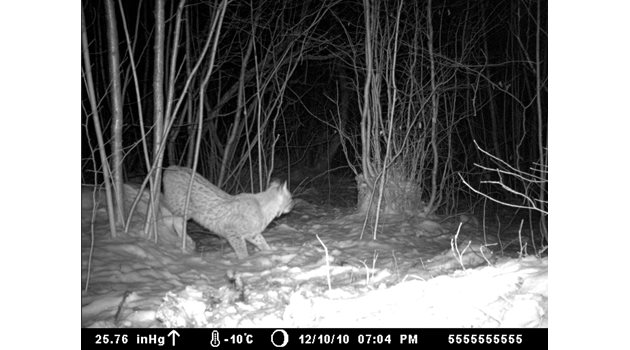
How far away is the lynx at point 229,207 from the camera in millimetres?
6473

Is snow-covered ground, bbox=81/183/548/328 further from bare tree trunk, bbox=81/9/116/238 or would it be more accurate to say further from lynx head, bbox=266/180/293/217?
lynx head, bbox=266/180/293/217

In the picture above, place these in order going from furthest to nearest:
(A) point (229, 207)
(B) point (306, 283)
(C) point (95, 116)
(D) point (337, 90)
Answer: (D) point (337, 90) < (A) point (229, 207) < (C) point (95, 116) < (B) point (306, 283)

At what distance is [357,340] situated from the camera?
2785mm

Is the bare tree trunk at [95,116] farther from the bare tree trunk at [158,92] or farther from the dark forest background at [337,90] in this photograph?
the bare tree trunk at [158,92]

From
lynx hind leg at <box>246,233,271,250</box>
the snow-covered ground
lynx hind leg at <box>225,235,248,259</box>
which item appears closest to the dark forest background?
the snow-covered ground

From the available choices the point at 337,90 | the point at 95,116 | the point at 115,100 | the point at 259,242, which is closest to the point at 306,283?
the point at 259,242

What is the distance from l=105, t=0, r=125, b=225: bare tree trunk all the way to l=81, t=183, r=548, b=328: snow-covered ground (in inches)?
22.2

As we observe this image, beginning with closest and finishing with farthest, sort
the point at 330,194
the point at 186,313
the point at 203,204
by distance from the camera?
the point at 186,313, the point at 203,204, the point at 330,194

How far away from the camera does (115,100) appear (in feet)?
17.8

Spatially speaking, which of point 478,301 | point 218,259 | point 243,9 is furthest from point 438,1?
point 478,301

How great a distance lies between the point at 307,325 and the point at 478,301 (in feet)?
3.77

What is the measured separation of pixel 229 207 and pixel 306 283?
2484 millimetres

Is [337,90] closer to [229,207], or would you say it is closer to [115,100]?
[229,207]
